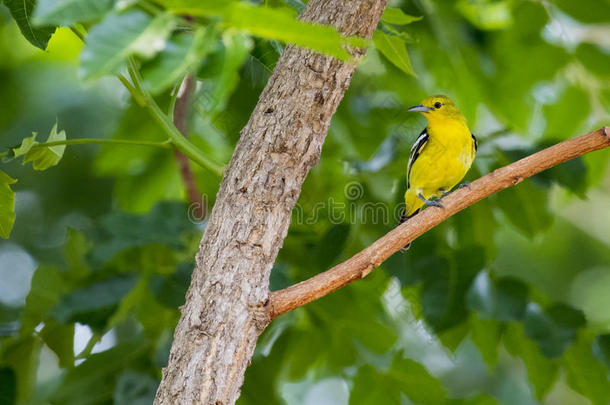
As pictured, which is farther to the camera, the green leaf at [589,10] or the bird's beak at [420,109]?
the bird's beak at [420,109]

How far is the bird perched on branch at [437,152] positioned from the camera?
434 cm

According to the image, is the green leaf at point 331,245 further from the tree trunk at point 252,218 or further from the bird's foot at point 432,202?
the tree trunk at point 252,218

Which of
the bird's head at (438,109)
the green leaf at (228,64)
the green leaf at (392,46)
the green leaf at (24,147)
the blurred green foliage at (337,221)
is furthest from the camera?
the bird's head at (438,109)

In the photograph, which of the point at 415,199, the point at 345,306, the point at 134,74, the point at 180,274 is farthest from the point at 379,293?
the point at 134,74

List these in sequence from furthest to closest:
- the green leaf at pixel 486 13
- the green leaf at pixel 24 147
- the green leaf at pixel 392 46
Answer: the green leaf at pixel 486 13
the green leaf at pixel 392 46
the green leaf at pixel 24 147

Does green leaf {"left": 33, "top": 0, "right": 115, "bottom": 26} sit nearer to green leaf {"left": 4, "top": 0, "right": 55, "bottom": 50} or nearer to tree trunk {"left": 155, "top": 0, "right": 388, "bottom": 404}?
tree trunk {"left": 155, "top": 0, "right": 388, "bottom": 404}

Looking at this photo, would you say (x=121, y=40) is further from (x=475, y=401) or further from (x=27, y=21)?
(x=475, y=401)

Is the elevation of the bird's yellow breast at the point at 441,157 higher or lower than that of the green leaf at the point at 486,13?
lower

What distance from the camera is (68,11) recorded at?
1.50m

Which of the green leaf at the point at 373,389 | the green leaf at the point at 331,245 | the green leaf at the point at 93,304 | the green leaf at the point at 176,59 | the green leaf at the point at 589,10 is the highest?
the green leaf at the point at 176,59

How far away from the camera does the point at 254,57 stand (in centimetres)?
314

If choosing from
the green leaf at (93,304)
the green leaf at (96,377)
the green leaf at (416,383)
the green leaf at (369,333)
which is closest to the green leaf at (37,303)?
the green leaf at (93,304)

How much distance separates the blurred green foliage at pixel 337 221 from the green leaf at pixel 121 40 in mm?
185

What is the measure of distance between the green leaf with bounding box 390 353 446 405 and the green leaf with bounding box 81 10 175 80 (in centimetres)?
257
